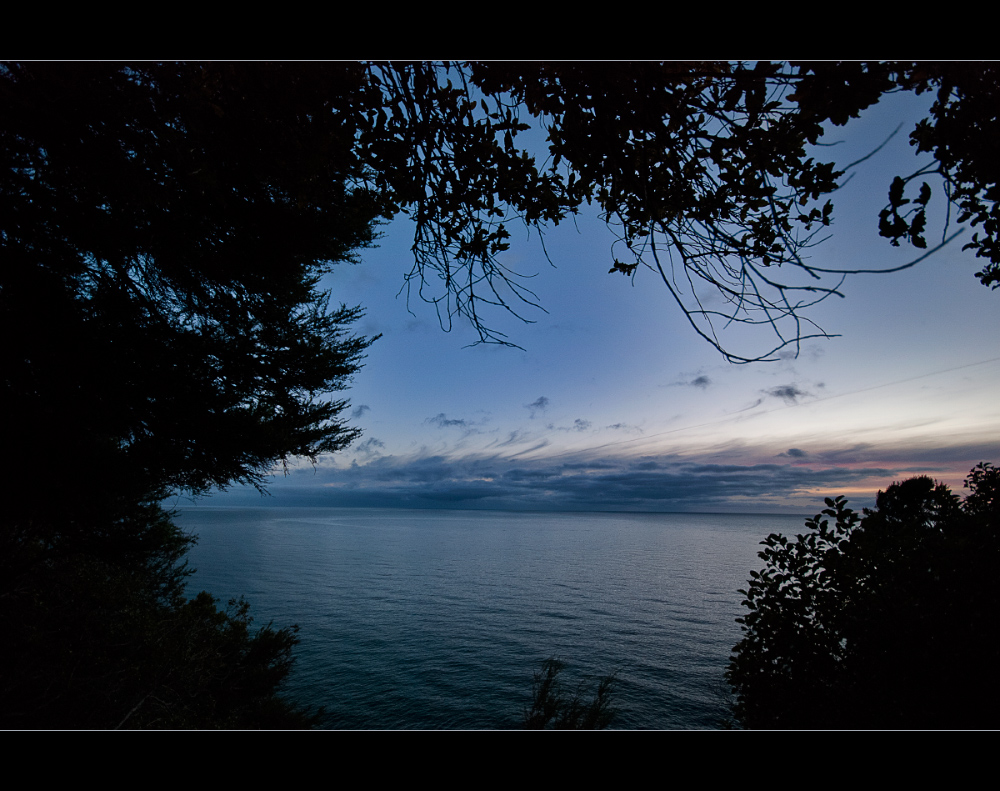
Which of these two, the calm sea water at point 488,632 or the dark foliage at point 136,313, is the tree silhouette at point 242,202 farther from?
the calm sea water at point 488,632

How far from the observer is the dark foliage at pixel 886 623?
3393mm

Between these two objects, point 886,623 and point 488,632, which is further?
→ point 488,632

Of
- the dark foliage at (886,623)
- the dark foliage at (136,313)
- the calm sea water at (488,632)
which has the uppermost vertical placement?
the dark foliage at (136,313)

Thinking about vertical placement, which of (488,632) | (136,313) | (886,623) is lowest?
(488,632)

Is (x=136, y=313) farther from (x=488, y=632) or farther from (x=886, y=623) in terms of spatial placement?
(x=488, y=632)

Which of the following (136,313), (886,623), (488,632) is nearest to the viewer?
(886,623)

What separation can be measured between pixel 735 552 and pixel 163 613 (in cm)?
7000

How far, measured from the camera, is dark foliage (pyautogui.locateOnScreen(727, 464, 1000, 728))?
3393mm

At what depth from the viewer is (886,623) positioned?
4.06 m

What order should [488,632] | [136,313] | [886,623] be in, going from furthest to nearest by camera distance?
1. [488,632]
2. [136,313]
3. [886,623]

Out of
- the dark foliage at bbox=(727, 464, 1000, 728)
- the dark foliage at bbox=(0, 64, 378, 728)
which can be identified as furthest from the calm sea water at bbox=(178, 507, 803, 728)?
the dark foliage at bbox=(727, 464, 1000, 728)

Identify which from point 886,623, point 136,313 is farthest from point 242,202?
point 886,623

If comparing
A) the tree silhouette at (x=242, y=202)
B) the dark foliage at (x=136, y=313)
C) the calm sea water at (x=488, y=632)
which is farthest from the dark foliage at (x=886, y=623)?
the calm sea water at (x=488, y=632)
